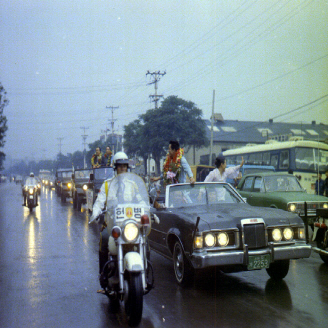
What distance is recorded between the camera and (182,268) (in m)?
6.19

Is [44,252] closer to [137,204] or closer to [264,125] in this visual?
[137,204]

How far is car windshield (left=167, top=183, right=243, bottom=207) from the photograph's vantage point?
722 cm

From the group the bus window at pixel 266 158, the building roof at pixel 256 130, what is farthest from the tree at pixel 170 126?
the building roof at pixel 256 130

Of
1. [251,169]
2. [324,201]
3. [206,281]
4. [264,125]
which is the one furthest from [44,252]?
[264,125]

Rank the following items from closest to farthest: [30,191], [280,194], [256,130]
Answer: [280,194] → [30,191] → [256,130]

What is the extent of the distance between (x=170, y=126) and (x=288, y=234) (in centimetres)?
4207

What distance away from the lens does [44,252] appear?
30.3 feet

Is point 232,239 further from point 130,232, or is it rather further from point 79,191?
point 79,191

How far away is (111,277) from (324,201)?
281 inches

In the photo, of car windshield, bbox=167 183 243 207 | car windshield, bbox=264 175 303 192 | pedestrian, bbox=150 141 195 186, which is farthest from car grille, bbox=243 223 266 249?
car windshield, bbox=264 175 303 192

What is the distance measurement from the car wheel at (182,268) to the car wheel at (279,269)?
1.30 meters

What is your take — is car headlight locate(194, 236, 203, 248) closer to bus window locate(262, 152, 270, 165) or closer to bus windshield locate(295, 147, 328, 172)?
bus windshield locate(295, 147, 328, 172)

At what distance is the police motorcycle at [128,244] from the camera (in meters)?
4.46

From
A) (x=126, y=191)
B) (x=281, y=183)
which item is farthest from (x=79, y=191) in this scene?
(x=126, y=191)
